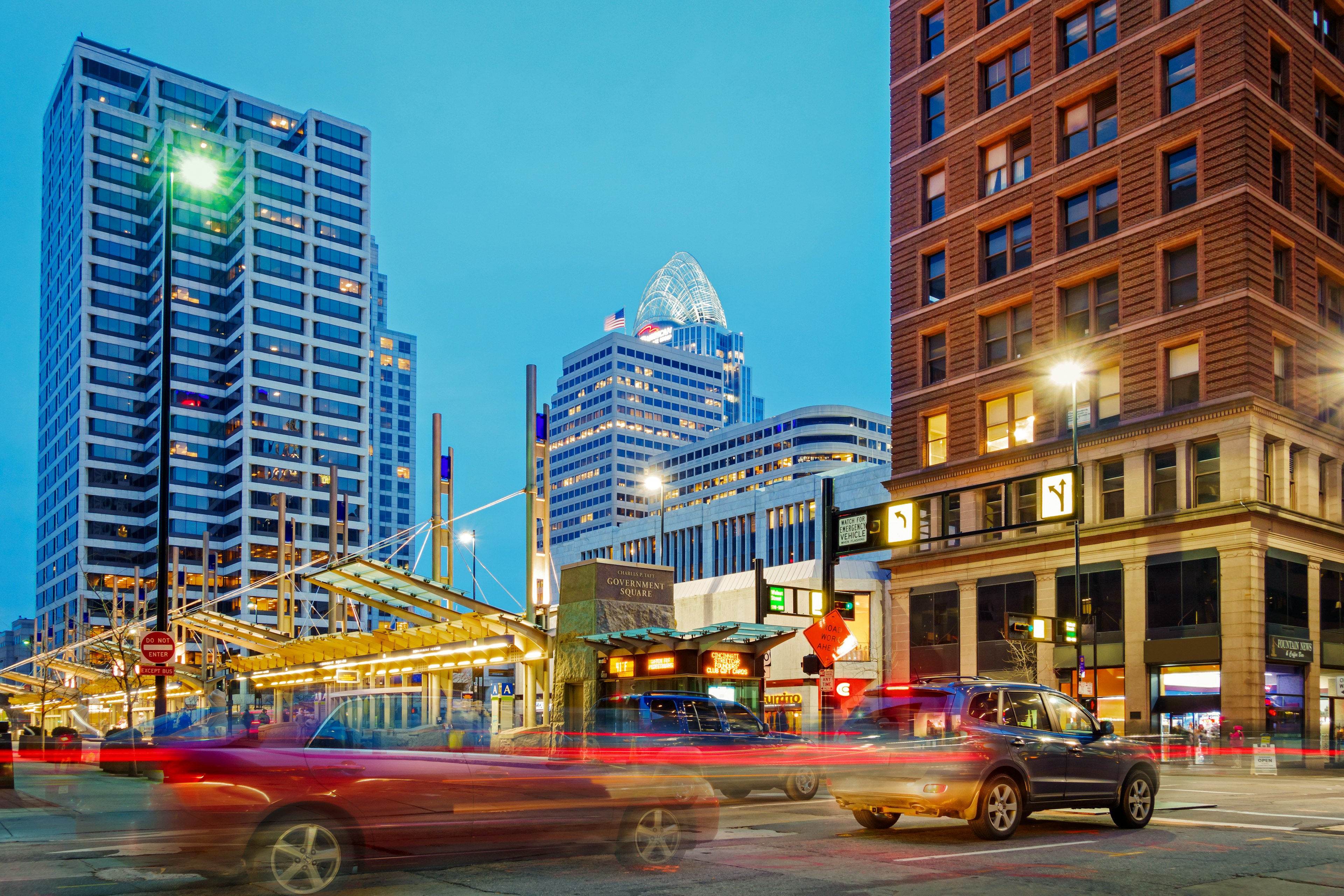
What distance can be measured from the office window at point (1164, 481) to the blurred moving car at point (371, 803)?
119 feet

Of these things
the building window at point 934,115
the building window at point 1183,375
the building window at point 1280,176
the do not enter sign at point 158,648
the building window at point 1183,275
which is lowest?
the do not enter sign at point 158,648

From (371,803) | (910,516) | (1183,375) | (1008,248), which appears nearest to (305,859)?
(371,803)

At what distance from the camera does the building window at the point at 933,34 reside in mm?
54906

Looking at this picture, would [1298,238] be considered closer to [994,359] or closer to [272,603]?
[994,359]

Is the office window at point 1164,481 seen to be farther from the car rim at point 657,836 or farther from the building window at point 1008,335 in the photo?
the car rim at point 657,836

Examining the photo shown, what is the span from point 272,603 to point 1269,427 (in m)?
113

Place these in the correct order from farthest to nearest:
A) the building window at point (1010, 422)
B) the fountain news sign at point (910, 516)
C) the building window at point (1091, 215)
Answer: the building window at point (1010, 422)
the building window at point (1091, 215)
the fountain news sign at point (910, 516)

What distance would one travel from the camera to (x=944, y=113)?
177 feet

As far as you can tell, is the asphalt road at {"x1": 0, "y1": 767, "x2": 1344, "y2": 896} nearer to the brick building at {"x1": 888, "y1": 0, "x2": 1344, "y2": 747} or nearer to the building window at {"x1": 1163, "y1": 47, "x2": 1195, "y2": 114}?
the brick building at {"x1": 888, "y1": 0, "x2": 1344, "y2": 747}

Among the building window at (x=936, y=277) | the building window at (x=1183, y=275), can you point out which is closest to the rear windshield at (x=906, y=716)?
the building window at (x=1183, y=275)

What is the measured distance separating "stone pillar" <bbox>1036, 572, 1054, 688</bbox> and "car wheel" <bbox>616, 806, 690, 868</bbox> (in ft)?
122

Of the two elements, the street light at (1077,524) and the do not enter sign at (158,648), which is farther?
the street light at (1077,524)

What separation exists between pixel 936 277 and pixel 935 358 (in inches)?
153

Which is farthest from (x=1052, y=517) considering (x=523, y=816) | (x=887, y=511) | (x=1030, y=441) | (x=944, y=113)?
→ (x=944, y=113)
